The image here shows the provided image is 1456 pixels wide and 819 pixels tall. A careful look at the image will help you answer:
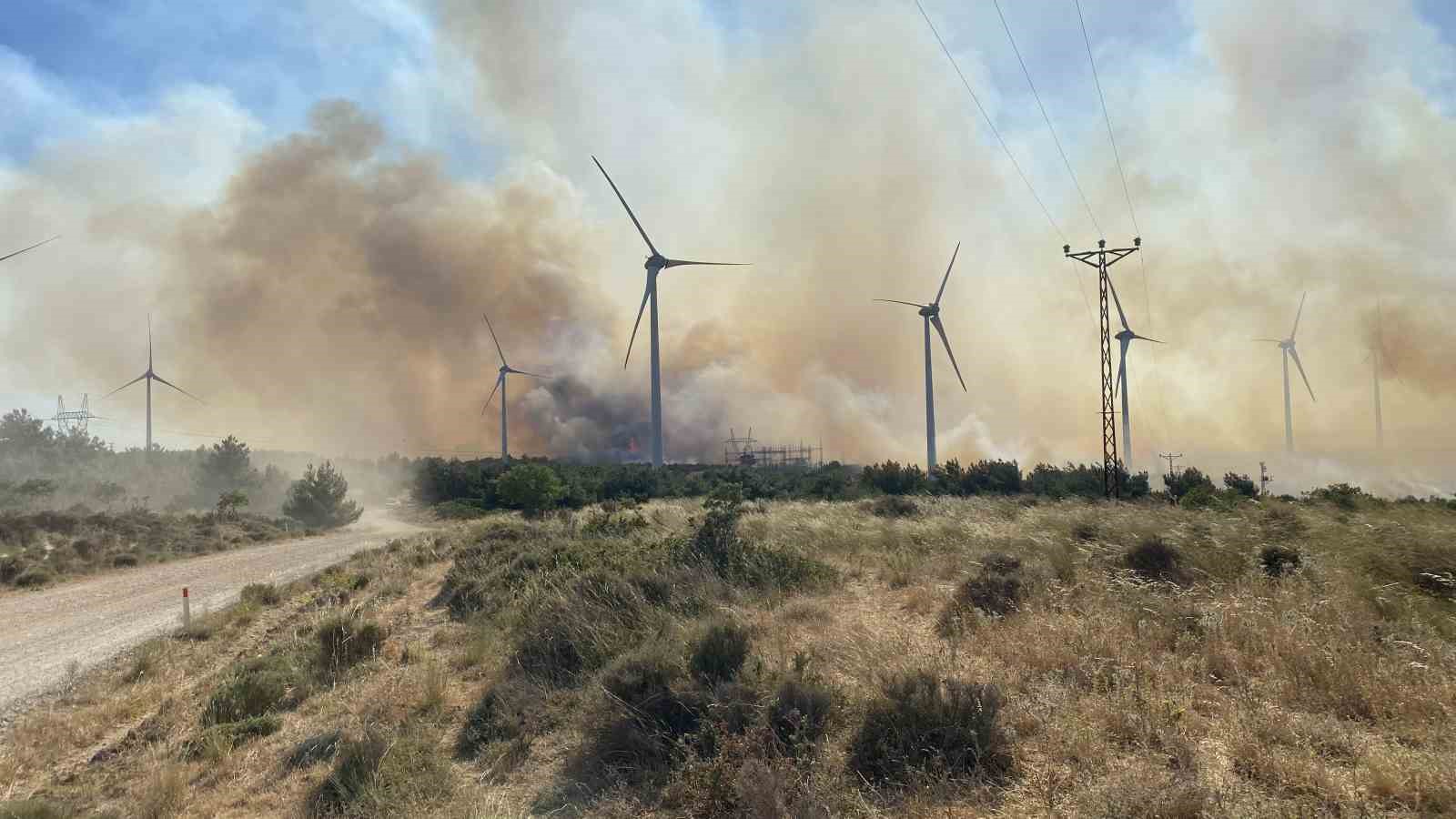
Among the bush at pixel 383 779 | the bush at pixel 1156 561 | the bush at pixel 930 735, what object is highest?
the bush at pixel 1156 561

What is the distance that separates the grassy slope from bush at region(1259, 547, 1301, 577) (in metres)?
0.30

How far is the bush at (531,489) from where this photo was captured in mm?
53219

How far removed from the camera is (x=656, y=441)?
7212cm

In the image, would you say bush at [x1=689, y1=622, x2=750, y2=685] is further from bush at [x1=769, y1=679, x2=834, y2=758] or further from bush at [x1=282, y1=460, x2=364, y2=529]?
bush at [x1=282, y1=460, x2=364, y2=529]

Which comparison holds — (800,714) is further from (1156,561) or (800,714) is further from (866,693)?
(1156,561)

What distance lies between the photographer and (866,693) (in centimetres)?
965

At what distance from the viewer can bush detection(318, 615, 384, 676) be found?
55.5 feet

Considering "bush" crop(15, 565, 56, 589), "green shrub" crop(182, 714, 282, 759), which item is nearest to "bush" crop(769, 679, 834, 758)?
"green shrub" crop(182, 714, 282, 759)

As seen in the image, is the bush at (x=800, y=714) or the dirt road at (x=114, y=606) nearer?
the bush at (x=800, y=714)

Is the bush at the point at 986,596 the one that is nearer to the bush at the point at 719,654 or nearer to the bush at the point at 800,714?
the bush at the point at 719,654

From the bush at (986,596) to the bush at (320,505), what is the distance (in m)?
61.3

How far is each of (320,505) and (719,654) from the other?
2475 inches

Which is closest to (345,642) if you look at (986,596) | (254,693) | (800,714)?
(254,693)

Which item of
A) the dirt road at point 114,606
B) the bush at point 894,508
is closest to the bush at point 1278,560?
the bush at point 894,508
